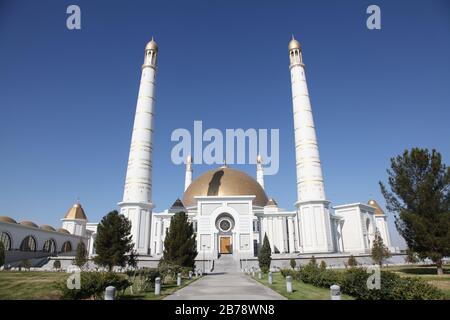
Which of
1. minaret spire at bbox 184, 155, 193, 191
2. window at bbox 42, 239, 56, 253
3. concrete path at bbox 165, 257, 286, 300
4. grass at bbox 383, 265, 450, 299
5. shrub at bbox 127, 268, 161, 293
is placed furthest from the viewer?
minaret spire at bbox 184, 155, 193, 191

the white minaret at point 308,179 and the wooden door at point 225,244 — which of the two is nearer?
the white minaret at point 308,179

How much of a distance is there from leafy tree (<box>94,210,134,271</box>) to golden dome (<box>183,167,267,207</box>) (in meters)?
30.3

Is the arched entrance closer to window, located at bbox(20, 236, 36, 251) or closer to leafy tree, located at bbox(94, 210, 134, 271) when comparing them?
leafy tree, located at bbox(94, 210, 134, 271)

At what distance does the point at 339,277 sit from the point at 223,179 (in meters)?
42.6

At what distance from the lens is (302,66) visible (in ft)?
147

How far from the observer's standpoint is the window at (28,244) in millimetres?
39094

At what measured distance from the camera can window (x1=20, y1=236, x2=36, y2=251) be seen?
39.1m

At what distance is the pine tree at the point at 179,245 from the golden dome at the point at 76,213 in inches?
1792

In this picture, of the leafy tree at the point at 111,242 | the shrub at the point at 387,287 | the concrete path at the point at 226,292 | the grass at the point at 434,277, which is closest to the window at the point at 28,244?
the leafy tree at the point at 111,242

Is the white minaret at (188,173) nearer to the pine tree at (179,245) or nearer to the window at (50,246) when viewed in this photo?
the window at (50,246)

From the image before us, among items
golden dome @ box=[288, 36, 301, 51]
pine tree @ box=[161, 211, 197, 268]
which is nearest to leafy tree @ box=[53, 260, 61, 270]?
pine tree @ box=[161, 211, 197, 268]

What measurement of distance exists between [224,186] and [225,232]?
11.5 meters
